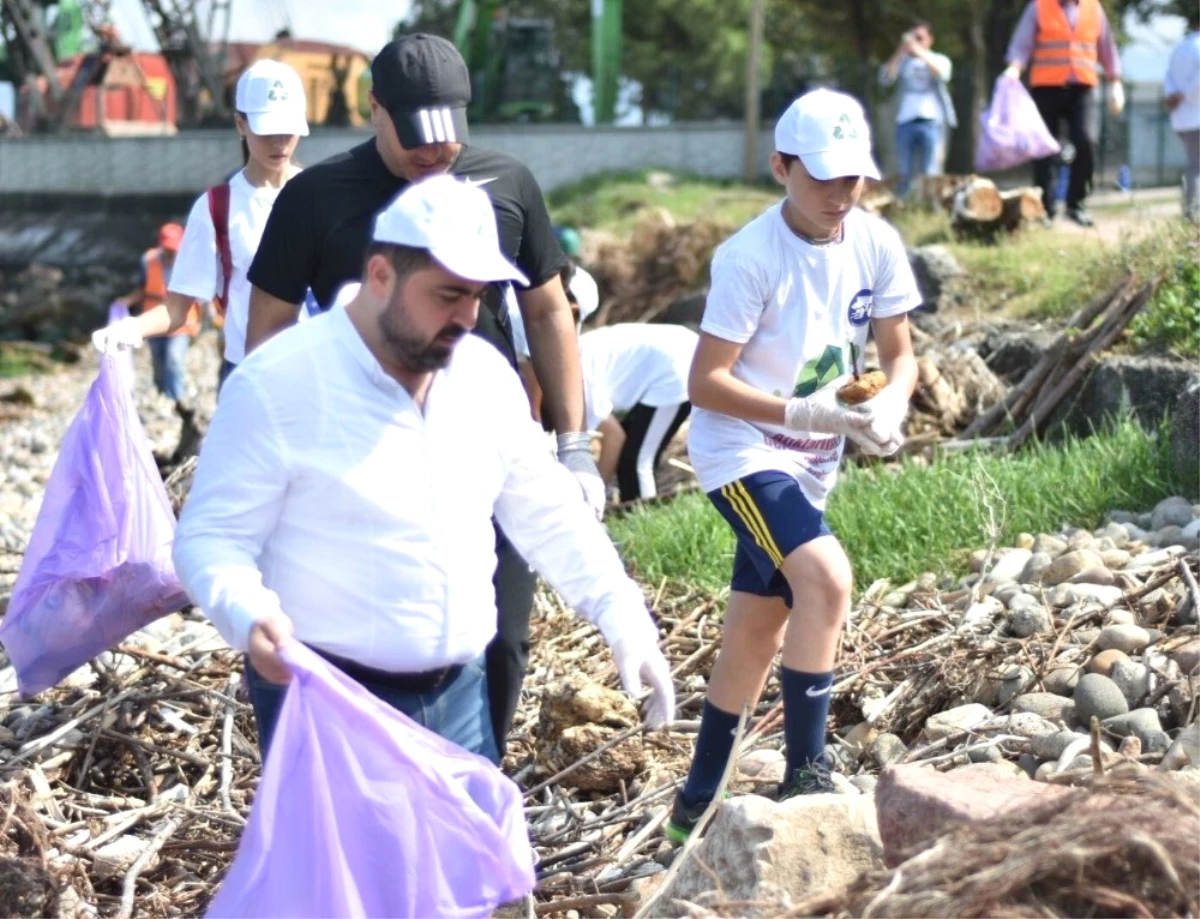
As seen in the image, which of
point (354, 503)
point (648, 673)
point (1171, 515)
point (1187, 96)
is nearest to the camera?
point (354, 503)

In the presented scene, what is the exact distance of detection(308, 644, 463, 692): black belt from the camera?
331cm

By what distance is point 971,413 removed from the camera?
9.10m

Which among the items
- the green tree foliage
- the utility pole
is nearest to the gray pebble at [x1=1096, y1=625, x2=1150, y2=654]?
the green tree foliage

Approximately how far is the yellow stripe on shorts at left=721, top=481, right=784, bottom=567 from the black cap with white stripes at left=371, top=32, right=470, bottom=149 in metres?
1.05

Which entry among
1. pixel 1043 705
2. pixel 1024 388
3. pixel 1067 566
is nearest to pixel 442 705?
pixel 1043 705

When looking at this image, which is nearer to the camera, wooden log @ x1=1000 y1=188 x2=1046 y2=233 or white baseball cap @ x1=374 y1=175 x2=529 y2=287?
white baseball cap @ x1=374 y1=175 x2=529 y2=287

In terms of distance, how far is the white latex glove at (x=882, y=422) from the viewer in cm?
417

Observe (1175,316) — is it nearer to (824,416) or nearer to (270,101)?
(270,101)

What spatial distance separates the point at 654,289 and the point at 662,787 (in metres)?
10.3

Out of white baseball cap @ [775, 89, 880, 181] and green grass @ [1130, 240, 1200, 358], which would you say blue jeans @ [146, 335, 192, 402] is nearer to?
green grass @ [1130, 240, 1200, 358]

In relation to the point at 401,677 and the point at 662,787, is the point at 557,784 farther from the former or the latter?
the point at 401,677

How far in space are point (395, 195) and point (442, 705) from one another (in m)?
1.41

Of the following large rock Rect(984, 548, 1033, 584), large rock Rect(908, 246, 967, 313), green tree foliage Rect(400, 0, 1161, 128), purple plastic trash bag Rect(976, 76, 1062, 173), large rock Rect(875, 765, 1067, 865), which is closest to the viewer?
large rock Rect(875, 765, 1067, 865)

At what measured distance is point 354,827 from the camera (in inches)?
120
